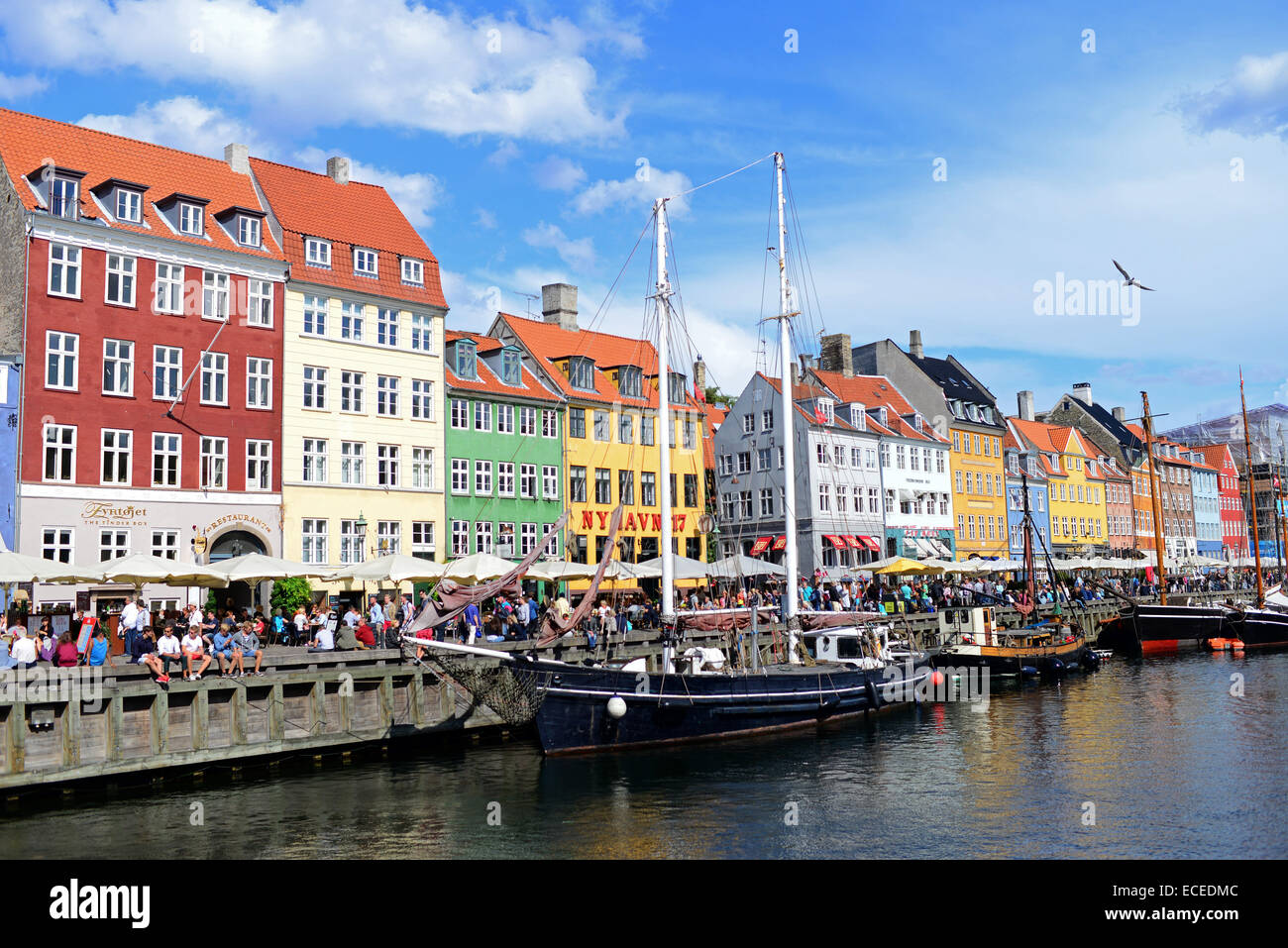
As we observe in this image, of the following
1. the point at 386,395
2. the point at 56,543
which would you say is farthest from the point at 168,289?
the point at 56,543

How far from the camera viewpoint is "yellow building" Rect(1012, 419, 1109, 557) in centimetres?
9369

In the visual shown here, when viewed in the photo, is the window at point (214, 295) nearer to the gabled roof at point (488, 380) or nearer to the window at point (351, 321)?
the window at point (351, 321)

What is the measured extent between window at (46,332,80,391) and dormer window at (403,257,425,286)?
49.3ft

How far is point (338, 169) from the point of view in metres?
54.0

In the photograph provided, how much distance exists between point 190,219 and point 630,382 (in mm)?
25264

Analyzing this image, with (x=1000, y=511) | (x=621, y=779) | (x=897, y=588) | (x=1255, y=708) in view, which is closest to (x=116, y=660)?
(x=621, y=779)

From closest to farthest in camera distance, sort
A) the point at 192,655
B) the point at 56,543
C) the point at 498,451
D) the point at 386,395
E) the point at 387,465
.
A: the point at 192,655
the point at 56,543
the point at 387,465
the point at 386,395
the point at 498,451

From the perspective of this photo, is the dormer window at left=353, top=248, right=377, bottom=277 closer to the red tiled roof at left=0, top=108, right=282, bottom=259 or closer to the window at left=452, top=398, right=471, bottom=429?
the red tiled roof at left=0, top=108, right=282, bottom=259

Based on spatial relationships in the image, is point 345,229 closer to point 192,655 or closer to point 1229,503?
point 192,655

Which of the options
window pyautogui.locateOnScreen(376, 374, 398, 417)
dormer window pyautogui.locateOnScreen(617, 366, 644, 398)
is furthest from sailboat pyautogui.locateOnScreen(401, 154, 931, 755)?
dormer window pyautogui.locateOnScreen(617, 366, 644, 398)
